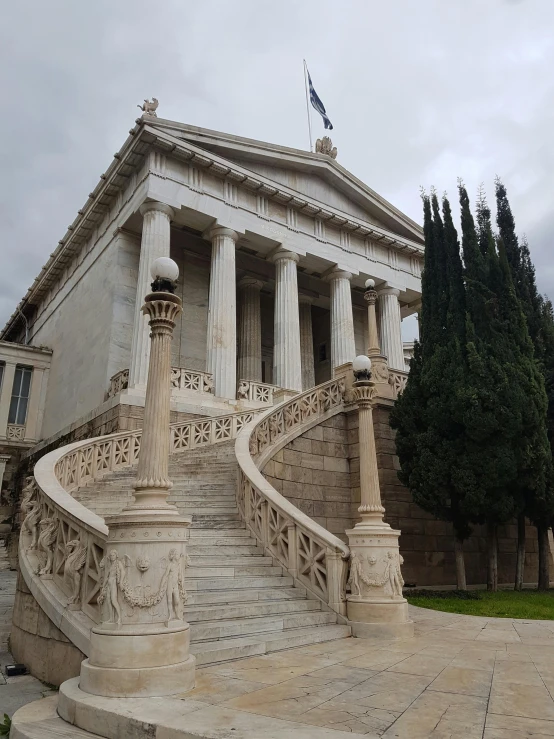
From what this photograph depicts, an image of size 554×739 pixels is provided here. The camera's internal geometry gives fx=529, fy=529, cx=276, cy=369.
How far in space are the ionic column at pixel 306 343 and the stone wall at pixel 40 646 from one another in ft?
70.9

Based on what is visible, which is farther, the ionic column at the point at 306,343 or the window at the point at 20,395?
the ionic column at the point at 306,343

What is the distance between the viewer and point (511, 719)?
12.8ft

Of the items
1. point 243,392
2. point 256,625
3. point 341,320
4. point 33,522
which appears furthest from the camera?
point 341,320

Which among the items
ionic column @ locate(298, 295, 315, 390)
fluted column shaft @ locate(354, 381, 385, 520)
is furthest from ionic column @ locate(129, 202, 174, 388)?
fluted column shaft @ locate(354, 381, 385, 520)

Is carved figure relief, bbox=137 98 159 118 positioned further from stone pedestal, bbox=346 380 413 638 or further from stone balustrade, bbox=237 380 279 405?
stone pedestal, bbox=346 380 413 638

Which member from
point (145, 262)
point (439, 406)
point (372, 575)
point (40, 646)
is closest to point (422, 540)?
point (439, 406)

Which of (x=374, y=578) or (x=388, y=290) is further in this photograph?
(x=388, y=290)

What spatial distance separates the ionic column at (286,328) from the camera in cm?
2286

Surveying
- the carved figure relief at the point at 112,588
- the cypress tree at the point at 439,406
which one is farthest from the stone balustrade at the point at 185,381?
the carved figure relief at the point at 112,588

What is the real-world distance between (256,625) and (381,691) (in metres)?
2.36

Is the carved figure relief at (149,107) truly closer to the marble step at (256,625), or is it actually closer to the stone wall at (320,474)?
the stone wall at (320,474)

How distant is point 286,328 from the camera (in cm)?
2358

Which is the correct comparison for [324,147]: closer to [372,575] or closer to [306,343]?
[306,343]

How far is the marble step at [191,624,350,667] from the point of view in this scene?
18.6ft
